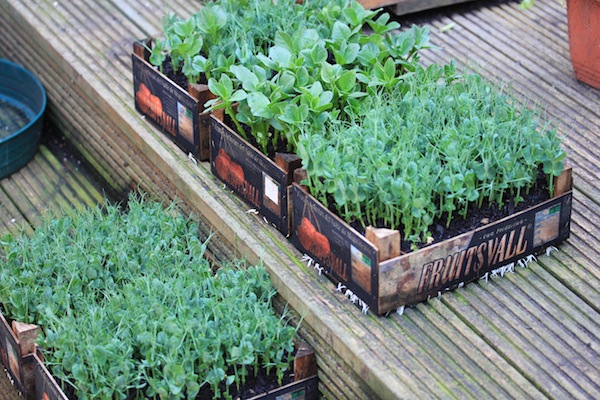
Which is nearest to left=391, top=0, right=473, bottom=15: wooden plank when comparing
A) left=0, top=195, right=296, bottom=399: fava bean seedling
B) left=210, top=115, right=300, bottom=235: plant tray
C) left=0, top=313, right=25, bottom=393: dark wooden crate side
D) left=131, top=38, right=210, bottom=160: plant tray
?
left=131, top=38, right=210, bottom=160: plant tray

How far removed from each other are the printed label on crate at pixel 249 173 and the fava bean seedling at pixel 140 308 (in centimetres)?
24

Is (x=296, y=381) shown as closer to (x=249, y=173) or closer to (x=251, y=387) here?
(x=251, y=387)

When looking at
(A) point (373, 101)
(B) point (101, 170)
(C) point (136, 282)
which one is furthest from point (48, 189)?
(A) point (373, 101)

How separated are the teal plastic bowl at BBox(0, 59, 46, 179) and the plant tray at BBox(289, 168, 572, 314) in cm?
194

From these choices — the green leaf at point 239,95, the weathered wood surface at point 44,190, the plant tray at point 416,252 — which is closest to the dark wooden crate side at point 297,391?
the plant tray at point 416,252

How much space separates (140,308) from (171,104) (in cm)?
125

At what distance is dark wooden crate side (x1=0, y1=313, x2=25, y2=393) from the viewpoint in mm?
3852

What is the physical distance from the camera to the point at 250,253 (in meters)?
4.05

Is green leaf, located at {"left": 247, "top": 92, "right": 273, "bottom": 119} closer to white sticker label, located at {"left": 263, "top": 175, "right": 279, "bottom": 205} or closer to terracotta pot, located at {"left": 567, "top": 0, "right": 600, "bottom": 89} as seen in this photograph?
white sticker label, located at {"left": 263, "top": 175, "right": 279, "bottom": 205}

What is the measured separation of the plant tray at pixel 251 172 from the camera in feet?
13.2

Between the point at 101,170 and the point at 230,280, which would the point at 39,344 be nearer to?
the point at 230,280

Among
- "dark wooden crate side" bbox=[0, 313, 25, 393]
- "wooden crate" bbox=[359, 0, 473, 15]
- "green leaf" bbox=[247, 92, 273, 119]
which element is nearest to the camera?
"dark wooden crate side" bbox=[0, 313, 25, 393]

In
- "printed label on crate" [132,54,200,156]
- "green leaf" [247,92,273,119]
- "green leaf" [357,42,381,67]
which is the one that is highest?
"green leaf" [357,42,381,67]

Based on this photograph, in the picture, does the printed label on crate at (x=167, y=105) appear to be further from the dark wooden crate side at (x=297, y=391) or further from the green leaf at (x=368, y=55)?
the dark wooden crate side at (x=297, y=391)
